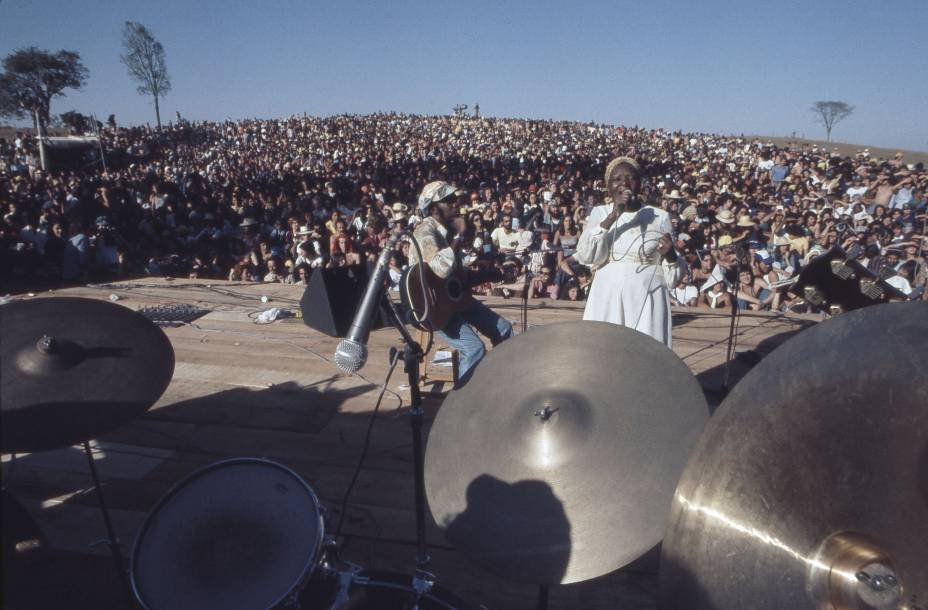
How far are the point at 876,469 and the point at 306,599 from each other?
151 centimetres

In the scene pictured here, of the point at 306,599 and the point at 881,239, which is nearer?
the point at 306,599

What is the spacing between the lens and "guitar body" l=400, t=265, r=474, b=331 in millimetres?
3049

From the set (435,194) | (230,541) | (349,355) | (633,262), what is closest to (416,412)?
(349,355)

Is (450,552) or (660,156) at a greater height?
(660,156)

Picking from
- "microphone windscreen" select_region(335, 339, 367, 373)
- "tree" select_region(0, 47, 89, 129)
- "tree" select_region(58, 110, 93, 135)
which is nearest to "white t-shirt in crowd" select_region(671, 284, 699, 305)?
"microphone windscreen" select_region(335, 339, 367, 373)

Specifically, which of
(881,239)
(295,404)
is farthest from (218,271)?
(881,239)

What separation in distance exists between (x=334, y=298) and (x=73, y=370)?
3.14ft

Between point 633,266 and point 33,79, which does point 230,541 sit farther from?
point 33,79

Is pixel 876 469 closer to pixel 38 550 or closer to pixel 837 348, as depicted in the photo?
pixel 837 348

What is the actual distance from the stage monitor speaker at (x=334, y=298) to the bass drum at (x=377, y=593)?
0.80 m

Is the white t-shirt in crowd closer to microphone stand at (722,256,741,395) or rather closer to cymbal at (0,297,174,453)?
microphone stand at (722,256,741,395)

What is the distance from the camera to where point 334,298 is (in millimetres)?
1932

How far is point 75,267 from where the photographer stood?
9.08 metres

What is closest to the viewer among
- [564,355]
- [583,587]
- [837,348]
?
[837,348]
